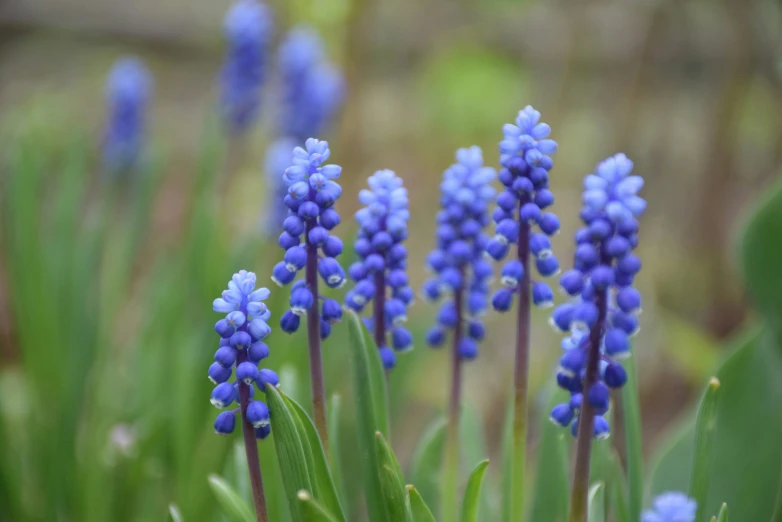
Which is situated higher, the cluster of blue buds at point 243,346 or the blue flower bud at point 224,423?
the cluster of blue buds at point 243,346

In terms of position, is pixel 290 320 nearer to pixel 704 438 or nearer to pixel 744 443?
pixel 704 438

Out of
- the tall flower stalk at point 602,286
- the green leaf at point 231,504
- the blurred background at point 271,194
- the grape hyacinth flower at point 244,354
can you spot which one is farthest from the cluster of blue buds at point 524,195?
the blurred background at point 271,194

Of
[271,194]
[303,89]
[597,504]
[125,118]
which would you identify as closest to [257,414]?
[597,504]

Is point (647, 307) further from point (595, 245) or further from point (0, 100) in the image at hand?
point (0, 100)

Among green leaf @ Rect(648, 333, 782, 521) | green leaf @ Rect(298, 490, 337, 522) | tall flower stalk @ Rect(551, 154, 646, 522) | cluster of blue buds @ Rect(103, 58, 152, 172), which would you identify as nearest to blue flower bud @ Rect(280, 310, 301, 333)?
green leaf @ Rect(298, 490, 337, 522)

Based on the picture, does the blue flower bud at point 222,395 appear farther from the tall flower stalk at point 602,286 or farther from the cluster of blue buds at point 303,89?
the cluster of blue buds at point 303,89

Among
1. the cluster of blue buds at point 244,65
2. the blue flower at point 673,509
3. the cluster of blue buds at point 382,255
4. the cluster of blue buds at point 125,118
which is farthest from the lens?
the cluster of blue buds at point 125,118
